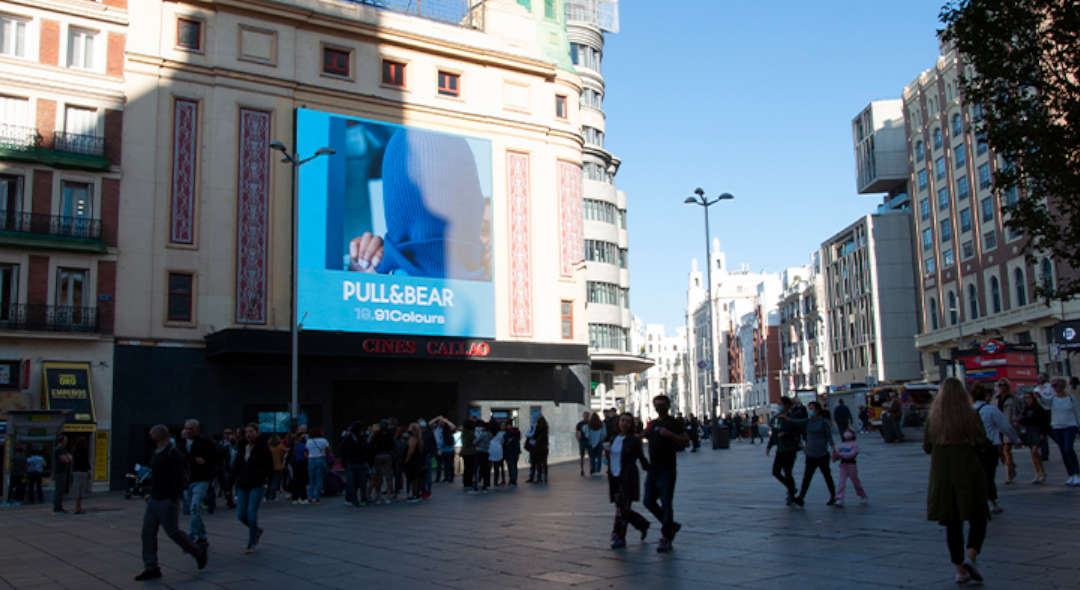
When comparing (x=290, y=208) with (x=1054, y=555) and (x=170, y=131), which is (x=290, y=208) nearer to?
(x=170, y=131)

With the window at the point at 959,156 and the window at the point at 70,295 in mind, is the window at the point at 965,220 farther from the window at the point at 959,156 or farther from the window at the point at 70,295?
the window at the point at 70,295

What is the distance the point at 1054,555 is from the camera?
30.3 feet

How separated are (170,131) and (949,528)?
33.0 meters

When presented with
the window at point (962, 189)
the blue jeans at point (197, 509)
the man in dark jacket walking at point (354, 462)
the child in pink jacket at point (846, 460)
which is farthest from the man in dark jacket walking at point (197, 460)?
the window at point (962, 189)

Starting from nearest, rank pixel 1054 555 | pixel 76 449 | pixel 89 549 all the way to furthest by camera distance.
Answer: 1. pixel 1054 555
2. pixel 89 549
3. pixel 76 449

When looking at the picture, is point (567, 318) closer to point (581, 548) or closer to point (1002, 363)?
point (1002, 363)

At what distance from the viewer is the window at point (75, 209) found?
32688 mm

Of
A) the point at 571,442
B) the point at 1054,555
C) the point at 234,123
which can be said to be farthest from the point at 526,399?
the point at 1054,555

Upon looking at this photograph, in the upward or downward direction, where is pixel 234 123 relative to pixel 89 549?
upward

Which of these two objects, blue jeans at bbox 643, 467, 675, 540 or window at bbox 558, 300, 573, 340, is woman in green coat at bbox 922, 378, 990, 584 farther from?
window at bbox 558, 300, 573, 340

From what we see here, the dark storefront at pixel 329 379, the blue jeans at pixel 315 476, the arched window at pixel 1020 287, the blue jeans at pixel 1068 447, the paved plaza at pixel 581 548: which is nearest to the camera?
the paved plaza at pixel 581 548

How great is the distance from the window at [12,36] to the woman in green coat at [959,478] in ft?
112

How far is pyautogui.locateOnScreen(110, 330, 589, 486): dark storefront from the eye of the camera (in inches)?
1296

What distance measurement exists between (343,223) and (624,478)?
2764cm
